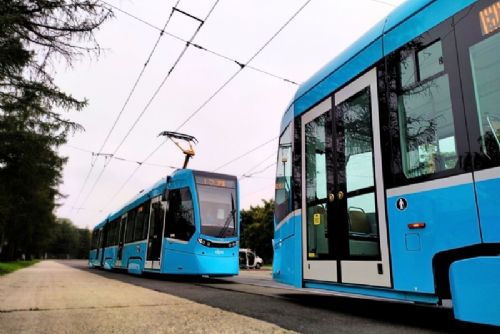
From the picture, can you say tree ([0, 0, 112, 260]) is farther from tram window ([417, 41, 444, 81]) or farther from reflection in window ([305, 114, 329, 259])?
tram window ([417, 41, 444, 81])

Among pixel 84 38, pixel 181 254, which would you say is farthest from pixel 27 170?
pixel 84 38

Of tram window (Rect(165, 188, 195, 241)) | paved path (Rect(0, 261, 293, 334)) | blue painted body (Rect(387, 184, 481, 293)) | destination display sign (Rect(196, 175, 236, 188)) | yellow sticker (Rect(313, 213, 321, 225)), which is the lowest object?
paved path (Rect(0, 261, 293, 334))

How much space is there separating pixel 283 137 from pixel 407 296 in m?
3.73

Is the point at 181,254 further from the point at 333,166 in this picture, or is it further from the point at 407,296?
the point at 407,296

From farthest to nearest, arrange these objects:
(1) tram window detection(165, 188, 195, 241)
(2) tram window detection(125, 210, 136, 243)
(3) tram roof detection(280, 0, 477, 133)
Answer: (2) tram window detection(125, 210, 136, 243)
(1) tram window detection(165, 188, 195, 241)
(3) tram roof detection(280, 0, 477, 133)

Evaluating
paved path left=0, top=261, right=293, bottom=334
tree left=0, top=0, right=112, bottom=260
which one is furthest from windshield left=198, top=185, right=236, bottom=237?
paved path left=0, top=261, right=293, bottom=334

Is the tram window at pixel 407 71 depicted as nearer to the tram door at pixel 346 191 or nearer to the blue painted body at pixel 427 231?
the tram door at pixel 346 191

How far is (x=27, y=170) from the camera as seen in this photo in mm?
17312

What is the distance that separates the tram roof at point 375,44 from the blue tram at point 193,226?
5.80m

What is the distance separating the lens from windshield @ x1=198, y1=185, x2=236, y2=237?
453 inches

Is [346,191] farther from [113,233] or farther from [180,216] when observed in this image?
[113,233]

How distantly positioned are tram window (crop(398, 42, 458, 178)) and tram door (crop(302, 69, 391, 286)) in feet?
1.26

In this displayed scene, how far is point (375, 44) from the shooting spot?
16.1 ft

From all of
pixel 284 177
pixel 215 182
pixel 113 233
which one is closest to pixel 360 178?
pixel 284 177
